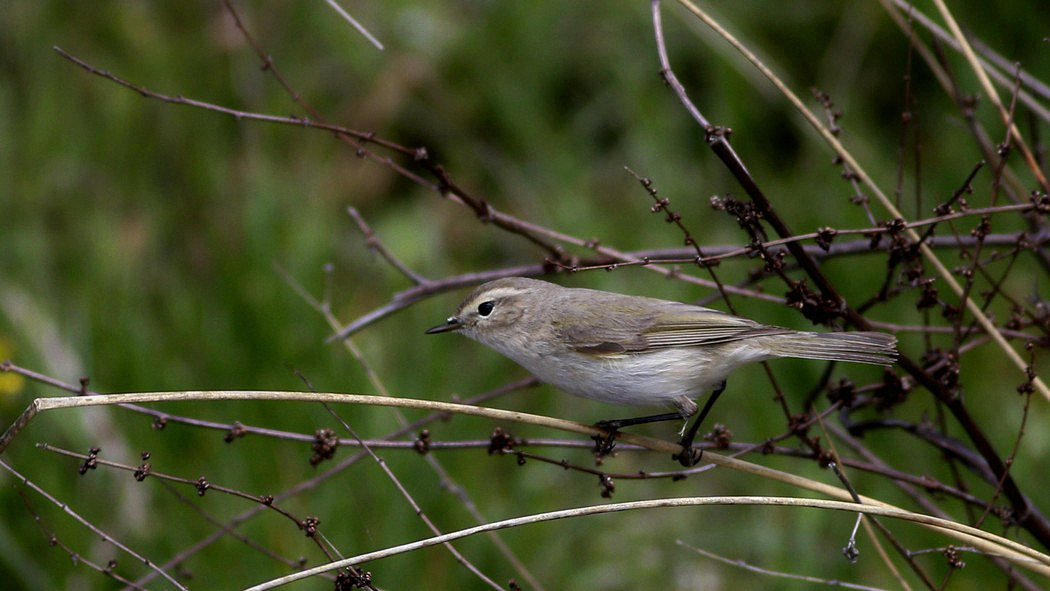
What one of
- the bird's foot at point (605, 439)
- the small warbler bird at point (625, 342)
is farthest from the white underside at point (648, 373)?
the bird's foot at point (605, 439)

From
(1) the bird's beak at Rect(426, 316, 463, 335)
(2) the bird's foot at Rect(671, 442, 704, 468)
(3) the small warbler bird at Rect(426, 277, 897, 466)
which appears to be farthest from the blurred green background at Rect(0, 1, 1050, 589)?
(2) the bird's foot at Rect(671, 442, 704, 468)

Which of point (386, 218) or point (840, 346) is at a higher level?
point (386, 218)

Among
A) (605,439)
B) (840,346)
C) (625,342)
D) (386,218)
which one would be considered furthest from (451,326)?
(386,218)

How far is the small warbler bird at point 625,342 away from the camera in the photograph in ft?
10.6

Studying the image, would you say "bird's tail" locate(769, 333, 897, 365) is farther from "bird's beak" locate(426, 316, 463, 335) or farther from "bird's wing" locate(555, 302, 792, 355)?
"bird's beak" locate(426, 316, 463, 335)

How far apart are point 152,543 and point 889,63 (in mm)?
4542

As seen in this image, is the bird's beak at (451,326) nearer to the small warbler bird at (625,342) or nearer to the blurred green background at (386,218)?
the small warbler bird at (625,342)

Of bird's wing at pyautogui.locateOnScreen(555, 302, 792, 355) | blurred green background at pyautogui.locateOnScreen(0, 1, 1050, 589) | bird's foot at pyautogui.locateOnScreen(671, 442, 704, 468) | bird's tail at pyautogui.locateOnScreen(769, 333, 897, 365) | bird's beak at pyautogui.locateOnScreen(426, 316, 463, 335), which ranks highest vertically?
blurred green background at pyautogui.locateOnScreen(0, 1, 1050, 589)

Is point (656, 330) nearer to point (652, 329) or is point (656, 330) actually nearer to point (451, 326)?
point (652, 329)

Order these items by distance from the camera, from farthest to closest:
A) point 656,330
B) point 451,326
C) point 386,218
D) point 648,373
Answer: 1. point 386,218
2. point 451,326
3. point 656,330
4. point 648,373

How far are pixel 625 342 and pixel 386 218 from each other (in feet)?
11.0

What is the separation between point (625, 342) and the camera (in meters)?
3.37

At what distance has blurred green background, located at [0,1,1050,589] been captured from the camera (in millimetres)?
4562

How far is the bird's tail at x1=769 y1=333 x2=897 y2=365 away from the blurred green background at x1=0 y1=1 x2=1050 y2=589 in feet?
3.99
